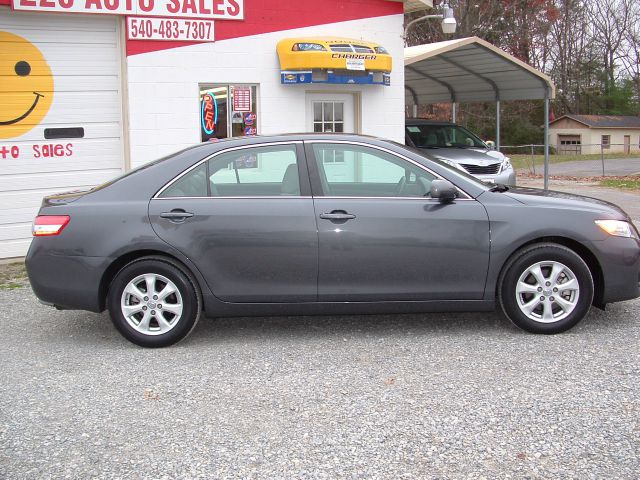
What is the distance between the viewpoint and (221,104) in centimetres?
1105

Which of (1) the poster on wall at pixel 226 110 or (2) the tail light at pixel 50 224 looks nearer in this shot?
(2) the tail light at pixel 50 224

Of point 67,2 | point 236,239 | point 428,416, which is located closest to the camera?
point 428,416

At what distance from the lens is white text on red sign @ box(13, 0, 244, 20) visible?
9.59 metres

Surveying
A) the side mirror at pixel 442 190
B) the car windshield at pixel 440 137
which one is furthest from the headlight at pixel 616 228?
the car windshield at pixel 440 137

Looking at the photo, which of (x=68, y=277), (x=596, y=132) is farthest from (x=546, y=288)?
(x=596, y=132)

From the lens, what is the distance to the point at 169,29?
10.4 m

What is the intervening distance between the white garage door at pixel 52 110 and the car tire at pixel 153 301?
4.95 metres

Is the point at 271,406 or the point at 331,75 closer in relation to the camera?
the point at 271,406

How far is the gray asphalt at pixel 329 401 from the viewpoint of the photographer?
3701mm

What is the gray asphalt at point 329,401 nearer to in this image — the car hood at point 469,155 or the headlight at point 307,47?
the headlight at point 307,47

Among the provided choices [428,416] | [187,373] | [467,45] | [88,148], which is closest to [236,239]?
[187,373]

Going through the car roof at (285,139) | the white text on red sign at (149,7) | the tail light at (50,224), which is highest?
the white text on red sign at (149,7)

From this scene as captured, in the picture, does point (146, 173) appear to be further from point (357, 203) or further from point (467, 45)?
point (467, 45)

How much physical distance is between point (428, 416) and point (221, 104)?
303 inches
